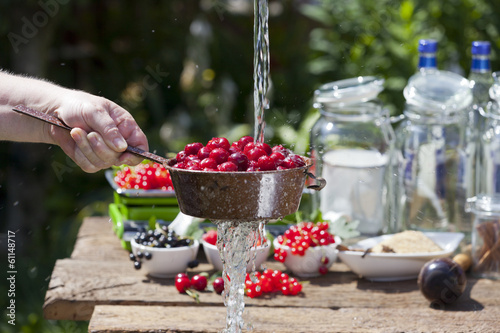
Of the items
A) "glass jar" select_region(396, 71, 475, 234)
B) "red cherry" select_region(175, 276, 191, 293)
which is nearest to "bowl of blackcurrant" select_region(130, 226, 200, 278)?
"red cherry" select_region(175, 276, 191, 293)

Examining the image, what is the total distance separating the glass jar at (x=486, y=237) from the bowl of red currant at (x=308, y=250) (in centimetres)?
36

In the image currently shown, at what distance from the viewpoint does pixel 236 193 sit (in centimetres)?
121

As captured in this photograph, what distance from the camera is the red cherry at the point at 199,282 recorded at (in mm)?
1686

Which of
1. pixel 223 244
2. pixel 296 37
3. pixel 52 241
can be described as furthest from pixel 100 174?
pixel 223 244

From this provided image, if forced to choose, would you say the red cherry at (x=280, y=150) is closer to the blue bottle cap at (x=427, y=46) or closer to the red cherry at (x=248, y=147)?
Result: the red cherry at (x=248, y=147)

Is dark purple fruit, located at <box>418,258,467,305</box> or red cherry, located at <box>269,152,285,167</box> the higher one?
red cherry, located at <box>269,152,285,167</box>

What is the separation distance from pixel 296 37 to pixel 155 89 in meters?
1.02

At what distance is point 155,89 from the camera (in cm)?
430

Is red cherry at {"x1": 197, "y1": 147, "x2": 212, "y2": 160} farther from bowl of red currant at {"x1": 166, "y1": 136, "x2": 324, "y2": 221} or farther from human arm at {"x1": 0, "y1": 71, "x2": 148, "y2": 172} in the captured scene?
human arm at {"x1": 0, "y1": 71, "x2": 148, "y2": 172}

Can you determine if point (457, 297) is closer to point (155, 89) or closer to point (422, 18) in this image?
point (422, 18)

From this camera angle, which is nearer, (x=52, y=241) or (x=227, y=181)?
(x=227, y=181)

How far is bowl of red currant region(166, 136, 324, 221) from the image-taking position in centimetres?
120

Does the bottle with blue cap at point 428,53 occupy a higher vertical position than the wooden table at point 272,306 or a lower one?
higher

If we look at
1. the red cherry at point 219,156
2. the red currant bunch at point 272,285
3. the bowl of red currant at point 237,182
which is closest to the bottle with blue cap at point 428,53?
the red currant bunch at point 272,285
